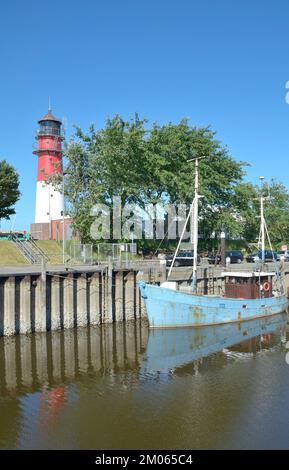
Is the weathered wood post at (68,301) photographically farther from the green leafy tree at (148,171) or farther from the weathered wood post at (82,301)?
the green leafy tree at (148,171)

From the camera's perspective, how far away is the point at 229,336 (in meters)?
30.1

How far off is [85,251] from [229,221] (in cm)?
2209

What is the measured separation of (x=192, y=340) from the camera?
1129 inches

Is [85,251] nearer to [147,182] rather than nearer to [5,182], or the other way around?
[147,182]

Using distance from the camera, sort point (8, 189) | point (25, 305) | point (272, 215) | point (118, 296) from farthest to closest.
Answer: point (272, 215), point (8, 189), point (118, 296), point (25, 305)

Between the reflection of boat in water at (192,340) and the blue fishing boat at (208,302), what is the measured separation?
0.63 meters

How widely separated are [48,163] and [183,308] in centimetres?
4037

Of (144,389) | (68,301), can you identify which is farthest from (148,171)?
(144,389)

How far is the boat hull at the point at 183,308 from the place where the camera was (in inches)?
1203

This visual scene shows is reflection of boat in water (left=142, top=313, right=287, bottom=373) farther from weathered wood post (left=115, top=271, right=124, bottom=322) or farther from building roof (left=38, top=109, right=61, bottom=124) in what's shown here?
building roof (left=38, top=109, right=61, bottom=124)

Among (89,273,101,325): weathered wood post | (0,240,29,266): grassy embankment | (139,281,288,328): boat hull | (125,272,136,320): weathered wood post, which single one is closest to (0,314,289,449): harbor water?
(139,281,288,328): boat hull

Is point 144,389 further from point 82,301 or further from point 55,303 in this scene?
point 82,301

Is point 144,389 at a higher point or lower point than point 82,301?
lower
